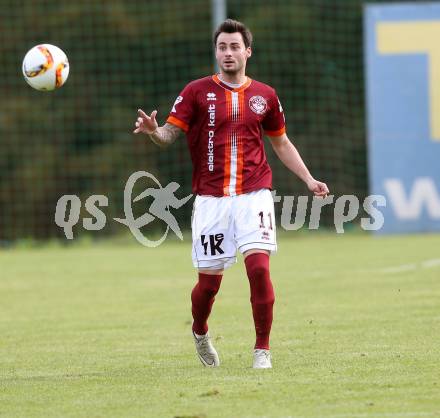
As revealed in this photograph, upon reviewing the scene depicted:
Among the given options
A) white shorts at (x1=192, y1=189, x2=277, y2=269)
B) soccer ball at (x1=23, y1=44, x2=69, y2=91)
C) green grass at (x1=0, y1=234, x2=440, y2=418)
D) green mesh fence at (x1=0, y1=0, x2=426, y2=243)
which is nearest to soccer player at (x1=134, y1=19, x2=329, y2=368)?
white shorts at (x1=192, y1=189, x2=277, y2=269)

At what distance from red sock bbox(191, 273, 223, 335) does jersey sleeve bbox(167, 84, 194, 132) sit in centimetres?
92

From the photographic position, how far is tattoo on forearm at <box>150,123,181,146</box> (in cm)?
696

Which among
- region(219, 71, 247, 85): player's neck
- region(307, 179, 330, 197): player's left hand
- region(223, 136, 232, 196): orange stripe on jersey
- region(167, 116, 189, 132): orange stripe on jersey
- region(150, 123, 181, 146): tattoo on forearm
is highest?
region(219, 71, 247, 85): player's neck

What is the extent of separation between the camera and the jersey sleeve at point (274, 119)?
7.21 meters

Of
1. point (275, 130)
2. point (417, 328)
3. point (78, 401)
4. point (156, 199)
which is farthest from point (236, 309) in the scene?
point (156, 199)

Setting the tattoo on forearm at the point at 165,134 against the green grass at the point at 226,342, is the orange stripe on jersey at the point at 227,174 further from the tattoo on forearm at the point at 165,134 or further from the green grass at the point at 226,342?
the green grass at the point at 226,342

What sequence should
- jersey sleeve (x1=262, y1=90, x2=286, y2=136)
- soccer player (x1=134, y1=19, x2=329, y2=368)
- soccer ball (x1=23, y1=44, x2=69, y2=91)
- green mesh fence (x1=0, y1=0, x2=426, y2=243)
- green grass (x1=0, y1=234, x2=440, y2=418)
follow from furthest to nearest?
green mesh fence (x1=0, y1=0, x2=426, y2=243), soccer ball (x1=23, y1=44, x2=69, y2=91), jersey sleeve (x1=262, y1=90, x2=286, y2=136), soccer player (x1=134, y1=19, x2=329, y2=368), green grass (x1=0, y1=234, x2=440, y2=418)

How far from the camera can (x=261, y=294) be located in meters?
6.85

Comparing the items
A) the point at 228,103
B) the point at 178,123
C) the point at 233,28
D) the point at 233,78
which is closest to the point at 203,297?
the point at 178,123

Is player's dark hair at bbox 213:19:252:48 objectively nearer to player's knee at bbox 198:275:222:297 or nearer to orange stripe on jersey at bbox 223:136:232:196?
orange stripe on jersey at bbox 223:136:232:196

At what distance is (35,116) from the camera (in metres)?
27.5

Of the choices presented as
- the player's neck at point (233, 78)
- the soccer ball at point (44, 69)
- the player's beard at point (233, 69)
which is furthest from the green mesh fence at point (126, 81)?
the player's beard at point (233, 69)

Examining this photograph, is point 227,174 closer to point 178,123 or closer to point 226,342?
point 178,123

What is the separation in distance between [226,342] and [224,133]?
1862mm
